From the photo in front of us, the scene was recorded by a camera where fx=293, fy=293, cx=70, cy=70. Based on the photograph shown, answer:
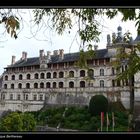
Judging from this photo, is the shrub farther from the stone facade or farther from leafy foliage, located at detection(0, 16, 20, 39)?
leafy foliage, located at detection(0, 16, 20, 39)

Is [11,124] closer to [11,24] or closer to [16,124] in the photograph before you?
[16,124]

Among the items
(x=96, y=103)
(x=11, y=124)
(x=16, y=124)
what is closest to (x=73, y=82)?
(x=96, y=103)

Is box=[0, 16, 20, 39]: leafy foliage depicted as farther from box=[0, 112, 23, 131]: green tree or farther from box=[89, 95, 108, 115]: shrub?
box=[89, 95, 108, 115]: shrub

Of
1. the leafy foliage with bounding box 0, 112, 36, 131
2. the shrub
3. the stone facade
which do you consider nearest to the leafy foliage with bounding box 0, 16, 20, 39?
the stone facade

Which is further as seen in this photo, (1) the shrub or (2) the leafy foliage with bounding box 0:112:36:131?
(1) the shrub

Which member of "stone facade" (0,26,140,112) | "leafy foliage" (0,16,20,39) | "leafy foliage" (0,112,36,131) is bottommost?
"leafy foliage" (0,112,36,131)

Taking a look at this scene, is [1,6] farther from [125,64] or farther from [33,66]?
[33,66]

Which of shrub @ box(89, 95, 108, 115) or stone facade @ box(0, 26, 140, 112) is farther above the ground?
stone facade @ box(0, 26, 140, 112)

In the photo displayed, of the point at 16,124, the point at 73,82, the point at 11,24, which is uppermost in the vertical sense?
the point at 11,24

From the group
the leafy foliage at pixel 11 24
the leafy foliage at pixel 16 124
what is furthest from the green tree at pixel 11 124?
the leafy foliage at pixel 11 24

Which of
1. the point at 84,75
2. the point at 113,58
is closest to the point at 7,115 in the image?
the point at 84,75

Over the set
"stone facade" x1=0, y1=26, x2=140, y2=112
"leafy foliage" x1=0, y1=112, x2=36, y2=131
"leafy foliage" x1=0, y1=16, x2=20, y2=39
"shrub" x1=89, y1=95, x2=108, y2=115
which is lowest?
"leafy foliage" x1=0, y1=112, x2=36, y2=131

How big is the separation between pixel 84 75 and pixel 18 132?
94 cm
